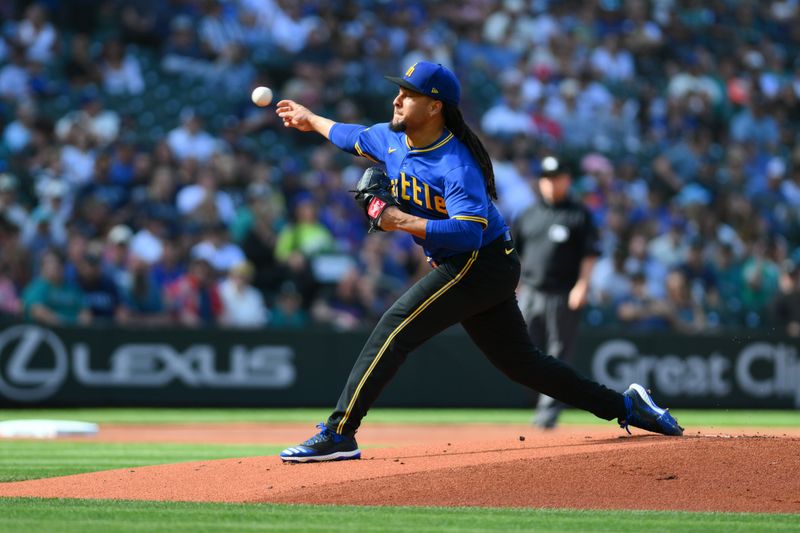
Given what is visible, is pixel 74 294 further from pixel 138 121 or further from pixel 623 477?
pixel 623 477

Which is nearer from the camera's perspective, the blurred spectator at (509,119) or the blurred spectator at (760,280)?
the blurred spectator at (760,280)

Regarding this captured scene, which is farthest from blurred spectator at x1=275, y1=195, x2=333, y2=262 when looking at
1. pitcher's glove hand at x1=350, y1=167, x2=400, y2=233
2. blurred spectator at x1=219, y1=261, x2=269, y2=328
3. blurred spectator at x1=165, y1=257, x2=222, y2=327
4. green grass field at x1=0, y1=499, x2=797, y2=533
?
green grass field at x1=0, y1=499, x2=797, y2=533

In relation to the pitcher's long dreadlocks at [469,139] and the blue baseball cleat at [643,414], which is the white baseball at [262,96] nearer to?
the pitcher's long dreadlocks at [469,139]

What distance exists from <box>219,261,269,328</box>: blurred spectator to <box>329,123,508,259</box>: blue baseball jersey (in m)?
8.16

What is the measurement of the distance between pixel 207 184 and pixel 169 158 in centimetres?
76

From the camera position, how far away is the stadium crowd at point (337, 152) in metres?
15.0

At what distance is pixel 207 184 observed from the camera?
15500mm

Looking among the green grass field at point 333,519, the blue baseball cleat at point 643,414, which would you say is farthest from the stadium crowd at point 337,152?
the green grass field at point 333,519

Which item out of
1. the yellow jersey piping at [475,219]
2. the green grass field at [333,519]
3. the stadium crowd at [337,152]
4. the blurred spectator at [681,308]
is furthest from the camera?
the blurred spectator at [681,308]

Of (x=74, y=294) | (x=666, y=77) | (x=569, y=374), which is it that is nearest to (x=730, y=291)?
(x=666, y=77)

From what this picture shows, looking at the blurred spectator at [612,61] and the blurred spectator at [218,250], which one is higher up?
the blurred spectator at [612,61]

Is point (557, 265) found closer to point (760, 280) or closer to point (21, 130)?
point (760, 280)

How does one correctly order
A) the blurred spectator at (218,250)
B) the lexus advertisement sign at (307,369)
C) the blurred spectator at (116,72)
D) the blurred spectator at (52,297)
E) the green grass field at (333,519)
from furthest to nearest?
the blurred spectator at (116,72) < the blurred spectator at (218,250) < the lexus advertisement sign at (307,369) < the blurred spectator at (52,297) < the green grass field at (333,519)

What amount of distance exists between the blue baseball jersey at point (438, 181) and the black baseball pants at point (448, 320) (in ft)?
0.43
